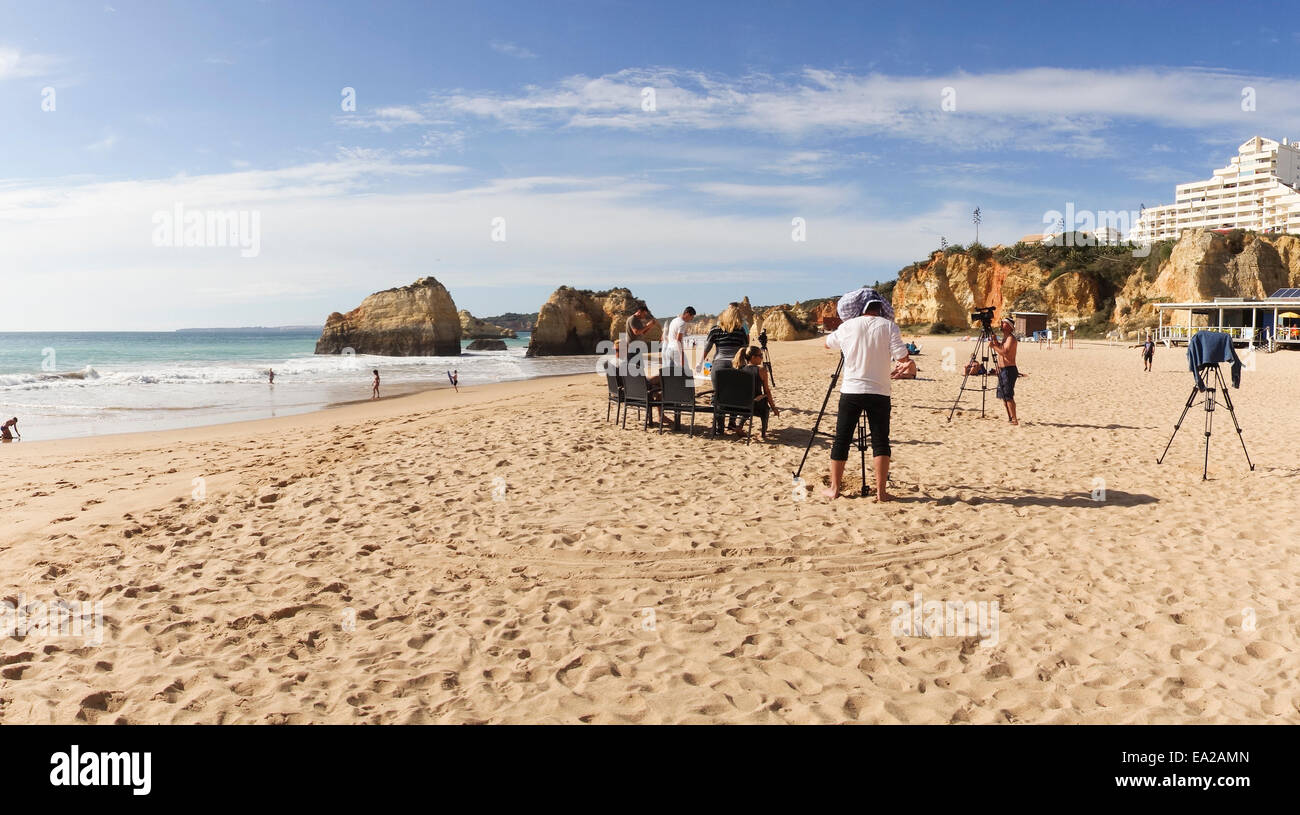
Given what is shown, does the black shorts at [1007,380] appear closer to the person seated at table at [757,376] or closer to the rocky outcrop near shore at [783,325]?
the person seated at table at [757,376]

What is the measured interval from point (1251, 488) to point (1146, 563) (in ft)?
10.1

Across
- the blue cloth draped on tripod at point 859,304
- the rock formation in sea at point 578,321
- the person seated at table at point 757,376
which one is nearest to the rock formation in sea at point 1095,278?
the rock formation in sea at point 578,321

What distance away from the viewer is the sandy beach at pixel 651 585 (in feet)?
10.4

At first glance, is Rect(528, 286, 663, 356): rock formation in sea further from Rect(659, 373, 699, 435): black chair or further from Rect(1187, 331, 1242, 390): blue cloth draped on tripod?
Rect(1187, 331, 1242, 390): blue cloth draped on tripod

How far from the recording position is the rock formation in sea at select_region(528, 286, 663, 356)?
49.0 metres

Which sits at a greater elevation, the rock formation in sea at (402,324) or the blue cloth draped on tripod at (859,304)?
the rock formation in sea at (402,324)

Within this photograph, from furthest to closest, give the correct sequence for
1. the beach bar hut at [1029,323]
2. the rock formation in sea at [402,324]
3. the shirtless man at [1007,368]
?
the beach bar hut at [1029,323] → the rock formation in sea at [402,324] → the shirtless man at [1007,368]

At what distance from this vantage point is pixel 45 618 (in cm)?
399

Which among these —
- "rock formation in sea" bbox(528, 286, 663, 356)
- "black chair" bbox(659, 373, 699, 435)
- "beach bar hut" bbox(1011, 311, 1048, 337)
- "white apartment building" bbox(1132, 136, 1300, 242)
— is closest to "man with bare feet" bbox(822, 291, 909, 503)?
"black chair" bbox(659, 373, 699, 435)

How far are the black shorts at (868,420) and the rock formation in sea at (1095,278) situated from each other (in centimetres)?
4869

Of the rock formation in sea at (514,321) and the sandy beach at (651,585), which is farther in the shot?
the rock formation in sea at (514,321)

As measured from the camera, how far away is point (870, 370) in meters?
6.01
